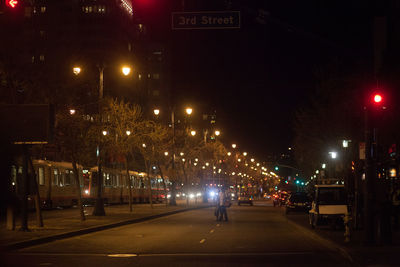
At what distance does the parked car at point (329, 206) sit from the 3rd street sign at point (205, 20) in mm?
14609

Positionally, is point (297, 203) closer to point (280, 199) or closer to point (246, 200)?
point (280, 199)

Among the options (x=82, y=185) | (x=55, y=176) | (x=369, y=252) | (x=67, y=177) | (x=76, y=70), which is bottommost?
(x=369, y=252)

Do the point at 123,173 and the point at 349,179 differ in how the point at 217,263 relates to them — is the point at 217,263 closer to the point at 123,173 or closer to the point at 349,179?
the point at 349,179

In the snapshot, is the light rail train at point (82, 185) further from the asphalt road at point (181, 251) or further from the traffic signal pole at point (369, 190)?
the traffic signal pole at point (369, 190)

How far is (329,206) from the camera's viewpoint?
27.3 m

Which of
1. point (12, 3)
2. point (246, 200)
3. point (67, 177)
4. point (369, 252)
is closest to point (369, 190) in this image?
point (369, 252)

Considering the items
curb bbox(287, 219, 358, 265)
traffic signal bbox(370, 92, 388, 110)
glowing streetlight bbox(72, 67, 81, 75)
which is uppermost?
glowing streetlight bbox(72, 67, 81, 75)

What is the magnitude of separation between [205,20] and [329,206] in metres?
15.3

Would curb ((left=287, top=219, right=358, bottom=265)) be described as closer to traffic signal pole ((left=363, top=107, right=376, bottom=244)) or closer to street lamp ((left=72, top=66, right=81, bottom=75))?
traffic signal pole ((left=363, top=107, right=376, bottom=244))

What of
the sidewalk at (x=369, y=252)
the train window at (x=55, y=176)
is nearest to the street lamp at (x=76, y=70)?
Answer: the sidewalk at (x=369, y=252)

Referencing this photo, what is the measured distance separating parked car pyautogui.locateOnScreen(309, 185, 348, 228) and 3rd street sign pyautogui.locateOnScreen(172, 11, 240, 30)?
1461 centimetres

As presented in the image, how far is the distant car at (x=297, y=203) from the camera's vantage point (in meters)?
47.3

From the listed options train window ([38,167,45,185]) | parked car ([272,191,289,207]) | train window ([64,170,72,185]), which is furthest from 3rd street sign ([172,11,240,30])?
parked car ([272,191,289,207])

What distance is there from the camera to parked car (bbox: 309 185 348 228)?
89.4 ft
